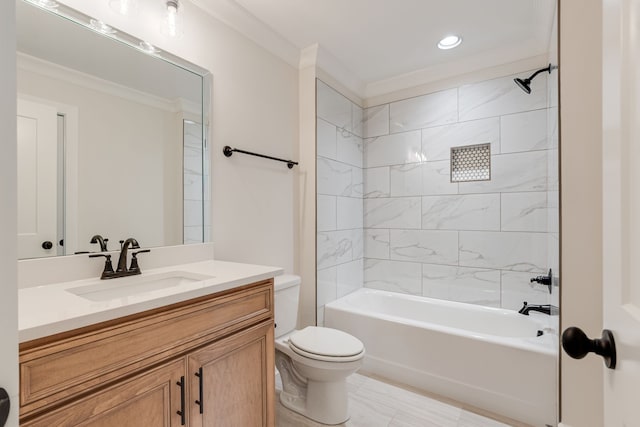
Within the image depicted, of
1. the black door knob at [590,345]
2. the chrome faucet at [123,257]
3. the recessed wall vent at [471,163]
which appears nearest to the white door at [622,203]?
the black door knob at [590,345]

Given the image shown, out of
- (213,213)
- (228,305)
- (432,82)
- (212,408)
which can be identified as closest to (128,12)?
(213,213)

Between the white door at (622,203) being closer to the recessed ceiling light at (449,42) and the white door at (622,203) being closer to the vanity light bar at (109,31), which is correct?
the vanity light bar at (109,31)

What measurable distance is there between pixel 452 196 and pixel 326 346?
5.67 ft

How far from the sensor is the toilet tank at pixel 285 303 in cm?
184

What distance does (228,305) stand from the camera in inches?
47.8

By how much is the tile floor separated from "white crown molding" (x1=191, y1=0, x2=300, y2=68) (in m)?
2.36

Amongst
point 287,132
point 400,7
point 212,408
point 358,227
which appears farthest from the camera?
point 358,227

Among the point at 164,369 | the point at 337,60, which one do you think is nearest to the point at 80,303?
the point at 164,369

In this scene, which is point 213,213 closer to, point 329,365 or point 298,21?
point 329,365

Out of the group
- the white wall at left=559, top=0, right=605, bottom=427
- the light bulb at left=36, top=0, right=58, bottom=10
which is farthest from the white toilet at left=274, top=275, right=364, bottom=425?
the light bulb at left=36, top=0, right=58, bottom=10

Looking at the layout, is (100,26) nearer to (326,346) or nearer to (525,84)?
(326,346)

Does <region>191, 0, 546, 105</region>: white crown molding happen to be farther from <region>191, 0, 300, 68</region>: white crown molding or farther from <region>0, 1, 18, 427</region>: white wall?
<region>0, 1, 18, 427</region>: white wall

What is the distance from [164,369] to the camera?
98 cm

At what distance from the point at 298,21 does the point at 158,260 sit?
1731 millimetres
